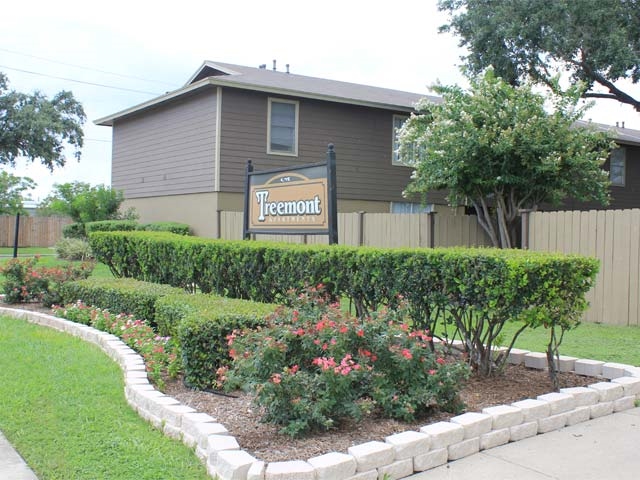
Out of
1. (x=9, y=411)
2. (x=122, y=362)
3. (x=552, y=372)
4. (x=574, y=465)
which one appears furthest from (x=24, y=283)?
(x=574, y=465)

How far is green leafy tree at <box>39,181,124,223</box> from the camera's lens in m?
19.8

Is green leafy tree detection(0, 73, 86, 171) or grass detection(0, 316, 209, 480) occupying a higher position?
green leafy tree detection(0, 73, 86, 171)

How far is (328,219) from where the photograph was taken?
7820 mm

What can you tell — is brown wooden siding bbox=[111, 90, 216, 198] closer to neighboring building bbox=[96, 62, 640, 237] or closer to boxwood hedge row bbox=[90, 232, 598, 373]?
neighboring building bbox=[96, 62, 640, 237]

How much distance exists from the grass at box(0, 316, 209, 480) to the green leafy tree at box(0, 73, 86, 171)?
2968cm

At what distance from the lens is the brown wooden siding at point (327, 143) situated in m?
17.3

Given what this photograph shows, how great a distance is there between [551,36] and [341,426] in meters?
18.2

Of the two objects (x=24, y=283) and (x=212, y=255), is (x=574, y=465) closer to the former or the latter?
(x=212, y=255)

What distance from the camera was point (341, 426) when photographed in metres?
4.40

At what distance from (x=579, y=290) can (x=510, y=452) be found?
5.33 feet

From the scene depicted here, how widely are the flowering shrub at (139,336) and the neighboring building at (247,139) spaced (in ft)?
27.6

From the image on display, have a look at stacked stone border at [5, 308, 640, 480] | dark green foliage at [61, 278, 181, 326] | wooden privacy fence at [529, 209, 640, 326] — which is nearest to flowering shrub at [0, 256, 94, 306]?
dark green foliage at [61, 278, 181, 326]

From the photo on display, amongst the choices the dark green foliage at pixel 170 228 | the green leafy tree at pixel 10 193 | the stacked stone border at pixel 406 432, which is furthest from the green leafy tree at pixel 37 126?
the stacked stone border at pixel 406 432

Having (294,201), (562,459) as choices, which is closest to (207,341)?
(562,459)
